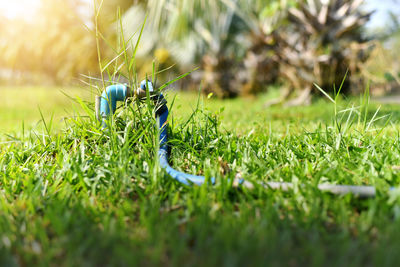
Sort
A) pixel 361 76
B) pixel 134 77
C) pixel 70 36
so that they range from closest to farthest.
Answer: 1. pixel 134 77
2. pixel 361 76
3. pixel 70 36

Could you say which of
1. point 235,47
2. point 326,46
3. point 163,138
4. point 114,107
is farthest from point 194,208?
point 235,47

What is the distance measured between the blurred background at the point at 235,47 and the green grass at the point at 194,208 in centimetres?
46

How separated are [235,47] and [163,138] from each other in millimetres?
13067

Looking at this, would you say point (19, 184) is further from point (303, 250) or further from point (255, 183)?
point (303, 250)

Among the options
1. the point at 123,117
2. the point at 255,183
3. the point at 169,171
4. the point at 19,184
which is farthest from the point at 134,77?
the point at 255,183

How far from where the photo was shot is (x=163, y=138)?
156 centimetres

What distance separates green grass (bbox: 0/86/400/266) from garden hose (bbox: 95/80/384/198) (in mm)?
33

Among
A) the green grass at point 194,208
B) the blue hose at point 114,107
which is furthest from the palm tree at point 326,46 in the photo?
the blue hose at point 114,107

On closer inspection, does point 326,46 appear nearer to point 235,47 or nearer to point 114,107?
point 114,107

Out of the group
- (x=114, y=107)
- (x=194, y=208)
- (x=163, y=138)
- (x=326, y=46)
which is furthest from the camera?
(x=326, y=46)

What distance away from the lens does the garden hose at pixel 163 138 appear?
42.9 inches

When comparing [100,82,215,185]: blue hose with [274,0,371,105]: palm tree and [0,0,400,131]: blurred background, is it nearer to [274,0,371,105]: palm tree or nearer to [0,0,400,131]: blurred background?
[0,0,400,131]: blurred background

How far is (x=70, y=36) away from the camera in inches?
520

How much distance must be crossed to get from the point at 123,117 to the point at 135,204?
2.23 feet
